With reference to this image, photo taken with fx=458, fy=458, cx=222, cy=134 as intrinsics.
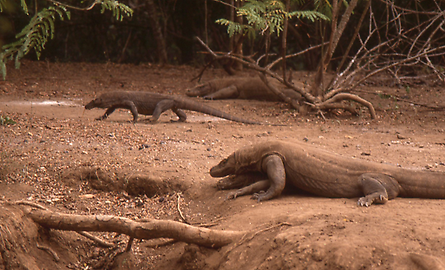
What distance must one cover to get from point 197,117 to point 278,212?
5602 mm

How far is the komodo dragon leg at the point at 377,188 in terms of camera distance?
3.92m

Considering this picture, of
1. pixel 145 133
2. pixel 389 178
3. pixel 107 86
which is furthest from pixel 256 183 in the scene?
pixel 107 86

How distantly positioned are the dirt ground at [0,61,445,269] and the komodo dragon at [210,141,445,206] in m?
0.12

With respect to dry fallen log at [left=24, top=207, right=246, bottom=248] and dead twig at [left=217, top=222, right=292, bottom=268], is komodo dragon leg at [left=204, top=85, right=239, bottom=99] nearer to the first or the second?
dry fallen log at [left=24, top=207, right=246, bottom=248]

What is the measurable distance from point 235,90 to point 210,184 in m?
7.43

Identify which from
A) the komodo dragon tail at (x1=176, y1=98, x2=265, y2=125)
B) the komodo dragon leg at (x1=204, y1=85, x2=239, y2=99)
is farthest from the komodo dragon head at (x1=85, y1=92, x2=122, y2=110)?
the komodo dragon leg at (x1=204, y1=85, x2=239, y2=99)

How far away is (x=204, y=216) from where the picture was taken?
177 inches

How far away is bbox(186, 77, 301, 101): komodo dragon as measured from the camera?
39.0 ft

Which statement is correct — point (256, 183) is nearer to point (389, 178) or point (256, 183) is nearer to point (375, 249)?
point (389, 178)

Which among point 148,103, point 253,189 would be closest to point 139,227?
point 253,189

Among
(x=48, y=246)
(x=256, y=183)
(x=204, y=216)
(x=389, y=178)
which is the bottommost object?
(x=48, y=246)

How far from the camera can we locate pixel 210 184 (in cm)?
509

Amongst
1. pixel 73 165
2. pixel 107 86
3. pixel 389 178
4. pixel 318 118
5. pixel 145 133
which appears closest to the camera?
pixel 389 178

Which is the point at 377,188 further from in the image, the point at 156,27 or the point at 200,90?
the point at 156,27
